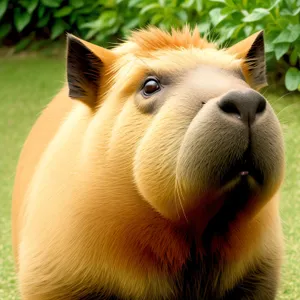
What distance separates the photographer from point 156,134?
2146mm

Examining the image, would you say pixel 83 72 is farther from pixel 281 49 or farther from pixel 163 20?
pixel 163 20

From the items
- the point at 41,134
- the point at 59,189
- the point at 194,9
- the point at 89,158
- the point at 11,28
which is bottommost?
the point at 11,28

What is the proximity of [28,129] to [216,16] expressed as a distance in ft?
4.64

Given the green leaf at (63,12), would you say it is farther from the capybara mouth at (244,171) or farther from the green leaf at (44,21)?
the capybara mouth at (244,171)

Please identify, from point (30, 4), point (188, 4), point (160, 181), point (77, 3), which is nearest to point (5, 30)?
point (30, 4)

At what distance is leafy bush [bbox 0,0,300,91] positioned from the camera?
4.85m

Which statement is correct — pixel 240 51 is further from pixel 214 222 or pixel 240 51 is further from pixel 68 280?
pixel 68 280

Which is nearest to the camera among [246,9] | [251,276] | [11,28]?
[251,276]

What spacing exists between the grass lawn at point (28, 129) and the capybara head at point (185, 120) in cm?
39

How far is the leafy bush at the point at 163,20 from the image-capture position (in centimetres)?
485

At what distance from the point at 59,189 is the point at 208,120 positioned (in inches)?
24.2

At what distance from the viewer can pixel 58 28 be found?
21.0 ft

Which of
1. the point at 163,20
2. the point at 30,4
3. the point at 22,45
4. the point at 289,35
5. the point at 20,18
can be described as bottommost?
the point at 22,45

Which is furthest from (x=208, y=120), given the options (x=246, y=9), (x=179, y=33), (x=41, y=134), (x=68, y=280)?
(x=246, y=9)
